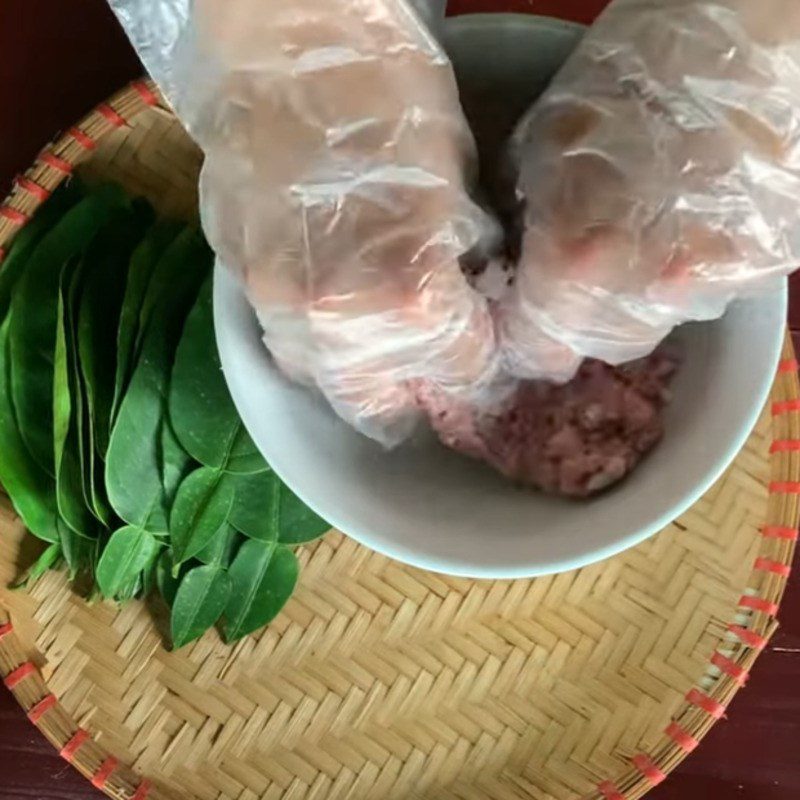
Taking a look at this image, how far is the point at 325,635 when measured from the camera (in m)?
0.59

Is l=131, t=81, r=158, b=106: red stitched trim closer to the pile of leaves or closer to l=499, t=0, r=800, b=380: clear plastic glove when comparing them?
the pile of leaves

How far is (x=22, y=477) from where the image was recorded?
1.93 feet

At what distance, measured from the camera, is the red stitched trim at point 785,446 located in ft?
1.96

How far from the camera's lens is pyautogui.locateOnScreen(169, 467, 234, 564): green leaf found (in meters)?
0.57

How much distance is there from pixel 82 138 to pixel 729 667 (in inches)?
18.3

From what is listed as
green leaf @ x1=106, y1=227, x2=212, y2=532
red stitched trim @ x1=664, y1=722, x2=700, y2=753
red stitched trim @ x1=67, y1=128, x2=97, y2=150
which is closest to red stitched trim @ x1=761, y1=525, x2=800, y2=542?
red stitched trim @ x1=664, y1=722, x2=700, y2=753

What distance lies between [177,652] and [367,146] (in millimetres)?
336

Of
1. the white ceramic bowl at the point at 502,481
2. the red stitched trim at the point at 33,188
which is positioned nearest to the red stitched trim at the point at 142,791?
the white ceramic bowl at the point at 502,481

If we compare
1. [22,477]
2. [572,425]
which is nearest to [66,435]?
[22,477]

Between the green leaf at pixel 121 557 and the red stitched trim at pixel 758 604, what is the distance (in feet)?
1.08

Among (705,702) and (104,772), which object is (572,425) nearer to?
(705,702)

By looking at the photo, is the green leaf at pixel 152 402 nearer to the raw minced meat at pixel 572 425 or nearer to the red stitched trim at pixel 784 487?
the raw minced meat at pixel 572 425

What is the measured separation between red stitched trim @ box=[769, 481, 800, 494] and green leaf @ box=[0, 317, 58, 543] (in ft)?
1.32

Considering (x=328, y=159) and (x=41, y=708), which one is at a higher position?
(x=328, y=159)
